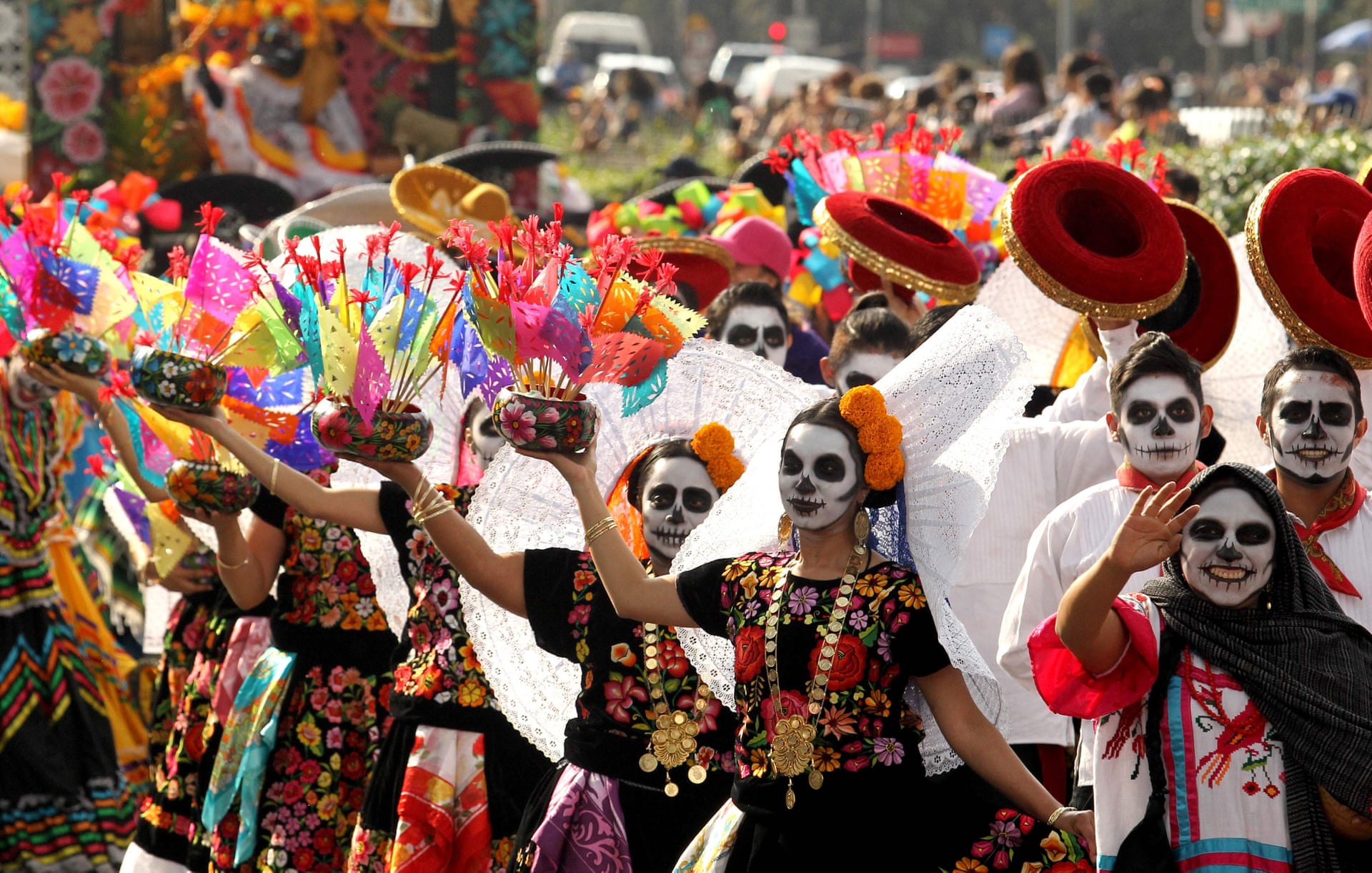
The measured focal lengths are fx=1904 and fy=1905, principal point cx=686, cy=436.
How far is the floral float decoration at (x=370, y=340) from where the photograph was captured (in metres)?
3.98

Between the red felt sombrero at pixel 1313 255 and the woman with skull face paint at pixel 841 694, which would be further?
the red felt sombrero at pixel 1313 255

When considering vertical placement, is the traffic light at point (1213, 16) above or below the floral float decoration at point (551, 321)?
above

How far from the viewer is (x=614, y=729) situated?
13.9ft

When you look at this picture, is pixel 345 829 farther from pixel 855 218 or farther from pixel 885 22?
pixel 885 22

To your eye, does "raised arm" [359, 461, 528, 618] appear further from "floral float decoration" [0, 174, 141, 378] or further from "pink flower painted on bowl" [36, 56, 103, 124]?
"pink flower painted on bowl" [36, 56, 103, 124]

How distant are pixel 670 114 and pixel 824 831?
711 inches

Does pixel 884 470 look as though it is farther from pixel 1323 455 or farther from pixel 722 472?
pixel 1323 455

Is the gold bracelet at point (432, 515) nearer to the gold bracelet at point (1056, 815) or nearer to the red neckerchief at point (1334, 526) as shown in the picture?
the gold bracelet at point (1056, 815)

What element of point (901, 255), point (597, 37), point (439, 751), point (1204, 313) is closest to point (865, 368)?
point (901, 255)

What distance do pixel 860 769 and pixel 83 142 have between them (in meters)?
10.9

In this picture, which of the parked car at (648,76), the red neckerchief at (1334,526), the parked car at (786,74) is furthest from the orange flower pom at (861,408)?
the parked car at (786,74)

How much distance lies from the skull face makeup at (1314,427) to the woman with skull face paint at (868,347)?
1490 mm

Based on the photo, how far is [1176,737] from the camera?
3.58 m

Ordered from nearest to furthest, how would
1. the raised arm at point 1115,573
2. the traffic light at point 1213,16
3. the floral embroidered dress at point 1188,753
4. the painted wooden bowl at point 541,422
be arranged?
1. the raised arm at point 1115,573
2. the floral embroidered dress at point 1188,753
3. the painted wooden bowl at point 541,422
4. the traffic light at point 1213,16
